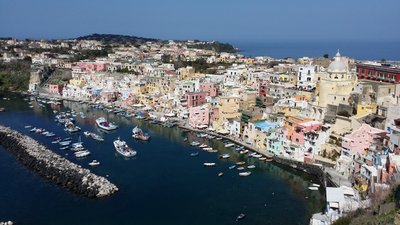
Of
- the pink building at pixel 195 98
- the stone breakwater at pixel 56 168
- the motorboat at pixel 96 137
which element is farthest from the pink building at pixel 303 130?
the pink building at pixel 195 98

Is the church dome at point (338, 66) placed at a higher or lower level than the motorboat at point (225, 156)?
higher

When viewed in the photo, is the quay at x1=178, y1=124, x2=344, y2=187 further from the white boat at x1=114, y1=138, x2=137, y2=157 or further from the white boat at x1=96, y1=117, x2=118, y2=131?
the white boat at x1=96, y1=117, x2=118, y2=131

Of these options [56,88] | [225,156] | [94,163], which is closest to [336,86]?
[225,156]

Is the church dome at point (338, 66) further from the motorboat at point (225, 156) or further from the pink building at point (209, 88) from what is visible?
the pink building at point (209, 88)

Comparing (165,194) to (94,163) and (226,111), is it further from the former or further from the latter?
(226,111)

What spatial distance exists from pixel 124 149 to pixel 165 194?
671 centimetres

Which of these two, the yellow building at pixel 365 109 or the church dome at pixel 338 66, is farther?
the church dome at pixel 338 66

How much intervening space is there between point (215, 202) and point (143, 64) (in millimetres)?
40412

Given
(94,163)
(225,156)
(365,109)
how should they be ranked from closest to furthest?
(94,163)
(365,109)
(225,156)

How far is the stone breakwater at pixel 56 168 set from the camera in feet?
63.2

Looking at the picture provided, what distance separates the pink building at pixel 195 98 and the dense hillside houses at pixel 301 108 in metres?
0.08

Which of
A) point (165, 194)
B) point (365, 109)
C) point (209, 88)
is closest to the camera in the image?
point (165, 194)

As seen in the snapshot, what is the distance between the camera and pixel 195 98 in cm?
3556

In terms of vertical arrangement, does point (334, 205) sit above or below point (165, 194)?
above
